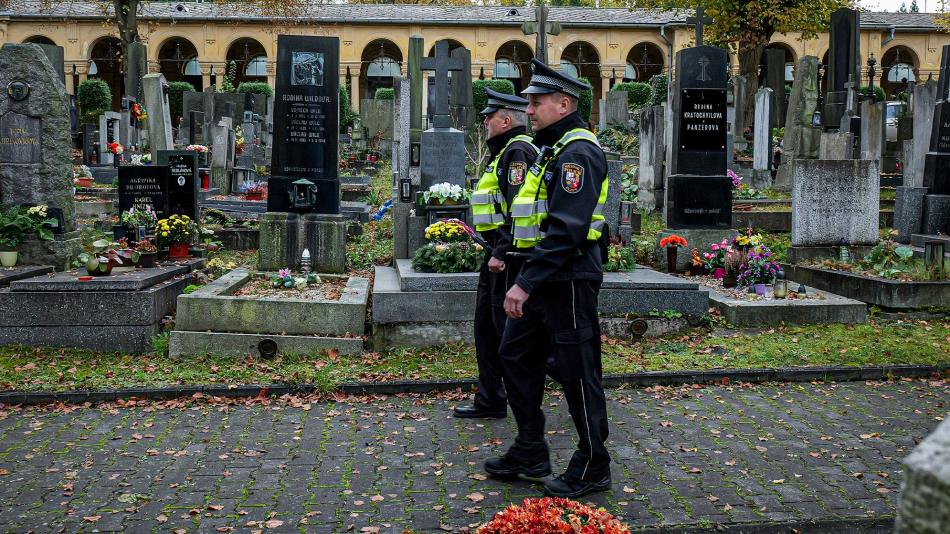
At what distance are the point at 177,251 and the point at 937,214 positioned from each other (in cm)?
1023

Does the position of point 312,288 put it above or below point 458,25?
below

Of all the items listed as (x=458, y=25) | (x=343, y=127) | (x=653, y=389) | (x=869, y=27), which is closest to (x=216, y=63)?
(x=458, y=25)

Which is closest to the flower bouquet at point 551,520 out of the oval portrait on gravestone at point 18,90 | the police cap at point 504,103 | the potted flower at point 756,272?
the police cap at point 504,103

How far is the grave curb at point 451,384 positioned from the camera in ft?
22.9

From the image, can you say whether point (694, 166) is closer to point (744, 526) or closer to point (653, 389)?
point (653, 389)

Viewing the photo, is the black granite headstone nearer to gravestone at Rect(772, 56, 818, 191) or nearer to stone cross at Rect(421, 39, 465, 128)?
stone cross at Rect(421, 39, 465, 128)

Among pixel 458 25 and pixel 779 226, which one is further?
pixel 458 25

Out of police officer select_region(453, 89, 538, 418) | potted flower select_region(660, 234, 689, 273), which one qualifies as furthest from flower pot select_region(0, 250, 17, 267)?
potted flower select_region(660, 234, 689, 273)

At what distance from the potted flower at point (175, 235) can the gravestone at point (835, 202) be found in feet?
24.5

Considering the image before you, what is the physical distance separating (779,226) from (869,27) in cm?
3476

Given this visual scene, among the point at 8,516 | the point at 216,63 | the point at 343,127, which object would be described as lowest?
the point at 8,516

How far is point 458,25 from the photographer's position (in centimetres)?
4459

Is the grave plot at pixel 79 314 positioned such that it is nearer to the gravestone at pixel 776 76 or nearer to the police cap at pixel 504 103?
the police cap at pixel 504 103

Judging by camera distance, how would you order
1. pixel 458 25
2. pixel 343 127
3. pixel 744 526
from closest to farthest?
pixel 744 526
pixel 343 127
pixel 458 25
